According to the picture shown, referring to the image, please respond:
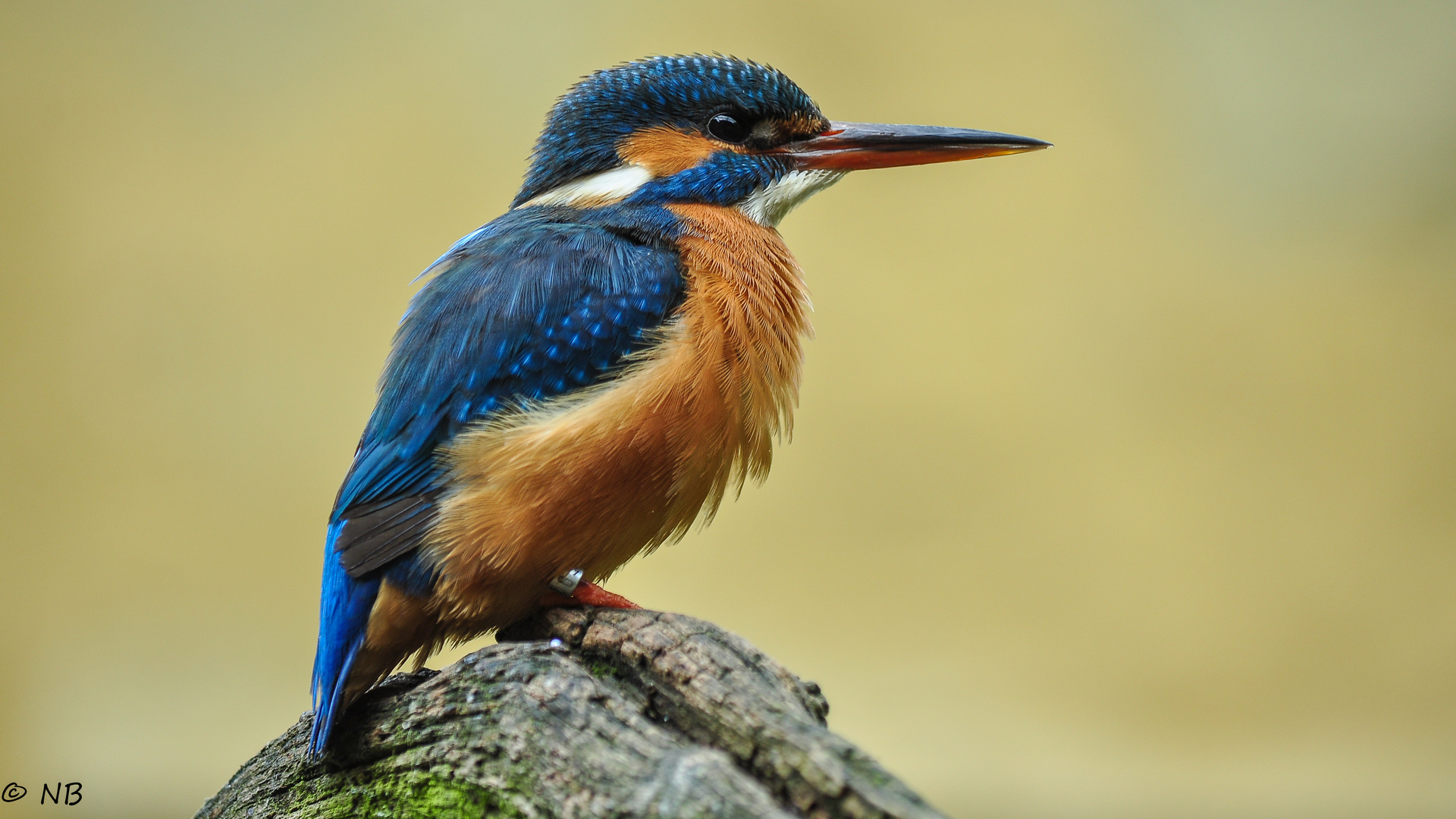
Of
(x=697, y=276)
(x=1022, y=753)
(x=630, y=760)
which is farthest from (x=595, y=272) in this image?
(x=1022, y=753)

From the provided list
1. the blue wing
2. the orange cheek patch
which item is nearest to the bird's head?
the orange cheek patch

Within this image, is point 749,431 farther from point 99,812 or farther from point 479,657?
point 99,812

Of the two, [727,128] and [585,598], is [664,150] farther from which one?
[585,598]

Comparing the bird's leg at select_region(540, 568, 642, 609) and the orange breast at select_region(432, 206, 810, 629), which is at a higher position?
the orange breast at select_region(432, 206, 810, 629)

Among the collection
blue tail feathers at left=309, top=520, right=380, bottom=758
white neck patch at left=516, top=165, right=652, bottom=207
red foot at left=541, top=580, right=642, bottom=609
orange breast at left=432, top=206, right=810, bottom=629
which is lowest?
blue tail feathers at left=309, top=520, right=380, bottom=758

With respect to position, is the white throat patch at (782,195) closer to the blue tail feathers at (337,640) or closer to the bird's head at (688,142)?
the bird's head at (688,142)

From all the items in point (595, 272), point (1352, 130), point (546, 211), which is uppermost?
point (1352, 130)

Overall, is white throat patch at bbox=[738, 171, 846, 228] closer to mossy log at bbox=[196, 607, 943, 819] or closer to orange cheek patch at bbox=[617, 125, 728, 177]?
orange cheek patch at bbox=[617, 125, 728, 177]
